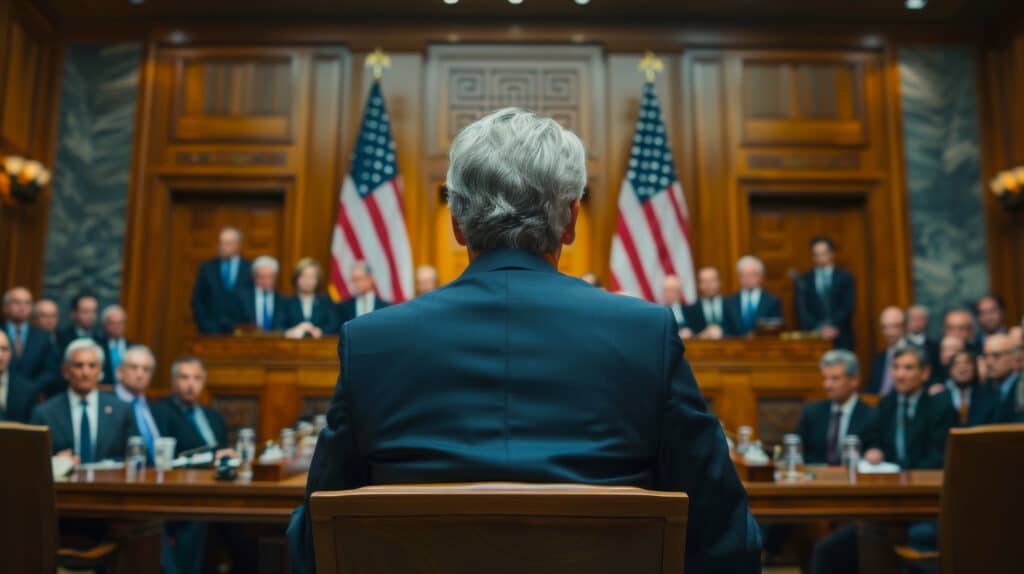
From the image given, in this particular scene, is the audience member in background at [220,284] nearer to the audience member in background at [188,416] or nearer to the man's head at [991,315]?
the audience member in background at [188,416]

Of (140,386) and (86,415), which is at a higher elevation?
(140,386)

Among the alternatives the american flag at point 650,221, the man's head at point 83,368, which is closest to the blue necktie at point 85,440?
the man's head at point 83,368

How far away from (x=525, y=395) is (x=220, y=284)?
7.14 metres

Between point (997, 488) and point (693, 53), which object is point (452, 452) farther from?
point (693, 53)

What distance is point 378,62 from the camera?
8898 mm

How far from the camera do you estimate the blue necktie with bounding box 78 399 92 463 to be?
4.43 metres

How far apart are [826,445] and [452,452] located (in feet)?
13.3

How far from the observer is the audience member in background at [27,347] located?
6621mm

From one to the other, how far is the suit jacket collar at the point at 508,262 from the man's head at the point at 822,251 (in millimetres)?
7335

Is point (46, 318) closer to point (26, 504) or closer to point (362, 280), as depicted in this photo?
point (362, 280)

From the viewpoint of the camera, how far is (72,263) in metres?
8.86

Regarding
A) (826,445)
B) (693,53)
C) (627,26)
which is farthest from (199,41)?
(826,445)

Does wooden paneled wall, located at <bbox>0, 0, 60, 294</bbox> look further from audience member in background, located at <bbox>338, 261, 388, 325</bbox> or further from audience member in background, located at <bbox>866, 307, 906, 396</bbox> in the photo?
audience member in background, located at <bbox>866, 307, 906, 396</bbox>

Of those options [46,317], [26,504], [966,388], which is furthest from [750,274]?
[26,504]
